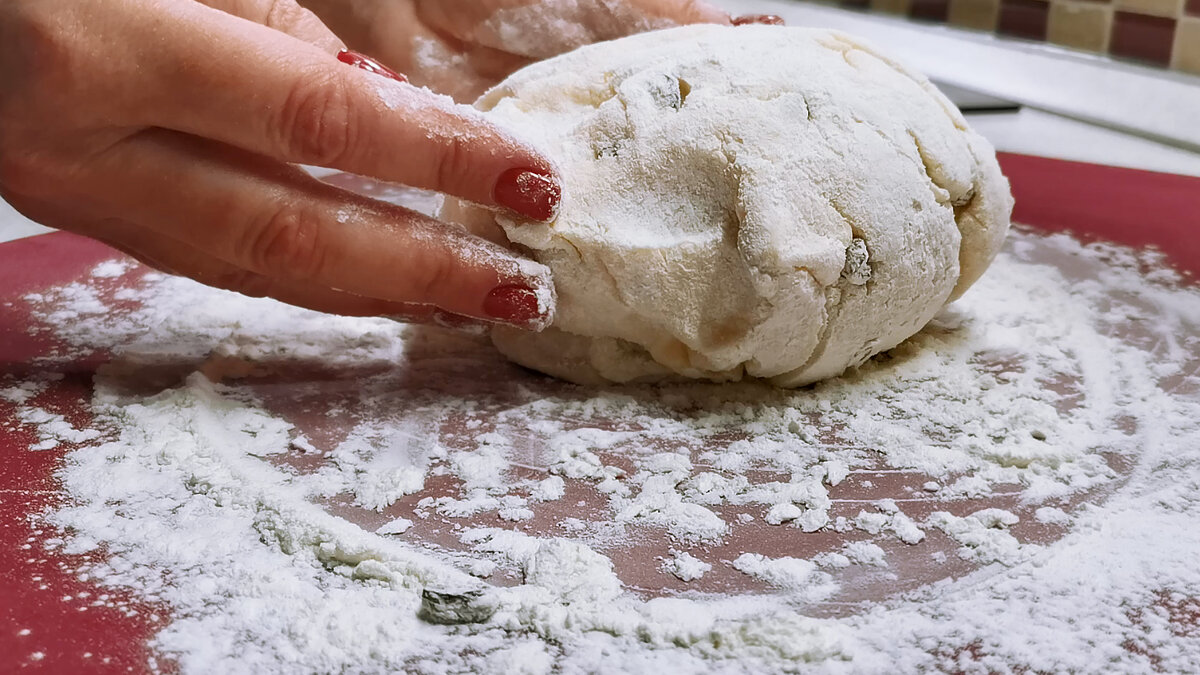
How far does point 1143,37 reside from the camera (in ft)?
7.85

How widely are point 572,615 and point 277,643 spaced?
22 centimetres

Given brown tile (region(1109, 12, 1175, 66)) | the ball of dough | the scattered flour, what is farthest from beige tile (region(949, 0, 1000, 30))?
the scattered flour

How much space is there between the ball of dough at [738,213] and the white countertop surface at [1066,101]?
104 centimetres

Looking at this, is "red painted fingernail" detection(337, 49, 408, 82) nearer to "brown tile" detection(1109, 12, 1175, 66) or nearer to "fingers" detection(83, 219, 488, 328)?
"fingers" detection(83, 219, 488, 328)

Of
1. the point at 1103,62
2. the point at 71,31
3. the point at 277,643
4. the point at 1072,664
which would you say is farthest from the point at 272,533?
the point at 1103,62

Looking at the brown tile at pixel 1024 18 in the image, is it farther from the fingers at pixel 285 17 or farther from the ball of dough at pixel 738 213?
the fingers at pixel 285 17

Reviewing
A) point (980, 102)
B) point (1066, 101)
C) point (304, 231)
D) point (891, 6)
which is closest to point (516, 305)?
point (304, 231)

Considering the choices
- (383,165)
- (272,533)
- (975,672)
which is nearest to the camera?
(975,672)

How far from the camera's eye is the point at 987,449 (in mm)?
1022

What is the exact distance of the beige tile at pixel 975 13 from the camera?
9.14 ft

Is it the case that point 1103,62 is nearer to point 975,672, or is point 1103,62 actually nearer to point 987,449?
point 987,449

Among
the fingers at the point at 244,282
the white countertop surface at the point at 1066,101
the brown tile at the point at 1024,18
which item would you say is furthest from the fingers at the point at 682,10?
the brown tile at the point at 1024,18

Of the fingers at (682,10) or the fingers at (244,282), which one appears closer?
the fingers at (244,282)

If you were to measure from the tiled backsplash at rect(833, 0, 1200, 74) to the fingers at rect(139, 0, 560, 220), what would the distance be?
1.95 m
